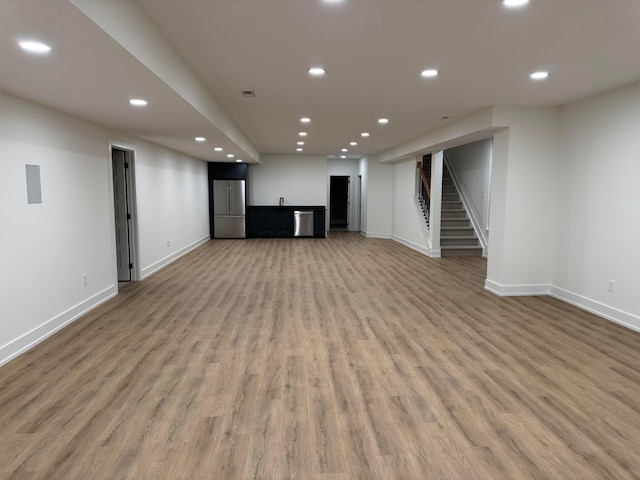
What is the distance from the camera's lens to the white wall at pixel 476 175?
9.27 meters

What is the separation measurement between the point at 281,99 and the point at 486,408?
3.97m

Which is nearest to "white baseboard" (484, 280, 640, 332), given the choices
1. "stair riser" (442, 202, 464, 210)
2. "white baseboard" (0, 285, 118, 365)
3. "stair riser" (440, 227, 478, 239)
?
"stair riser" (440, 227, 478, 239)

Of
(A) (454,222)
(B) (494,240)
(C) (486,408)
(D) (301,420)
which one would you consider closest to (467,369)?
(C) (486,408)

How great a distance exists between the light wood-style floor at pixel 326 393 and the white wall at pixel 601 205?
38 centimetres

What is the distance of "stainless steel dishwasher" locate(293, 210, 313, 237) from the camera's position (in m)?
12.4

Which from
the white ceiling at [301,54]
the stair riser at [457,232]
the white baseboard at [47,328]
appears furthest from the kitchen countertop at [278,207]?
the white baseboard at [47,328]

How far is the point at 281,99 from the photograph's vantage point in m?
5.03

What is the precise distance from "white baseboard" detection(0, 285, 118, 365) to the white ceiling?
211 centimetres

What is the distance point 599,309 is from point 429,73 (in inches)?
133

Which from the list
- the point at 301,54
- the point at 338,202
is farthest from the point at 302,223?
the point at 301,54

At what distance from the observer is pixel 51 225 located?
164 inches

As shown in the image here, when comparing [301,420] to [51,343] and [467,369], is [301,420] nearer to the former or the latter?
[467,369]

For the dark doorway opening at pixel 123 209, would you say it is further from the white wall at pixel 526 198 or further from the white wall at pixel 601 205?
the white wall at pixel 601 205

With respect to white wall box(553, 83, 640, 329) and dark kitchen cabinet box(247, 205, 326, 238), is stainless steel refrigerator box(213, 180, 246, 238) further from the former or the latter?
white wall box(553, 83, 640, 329)
